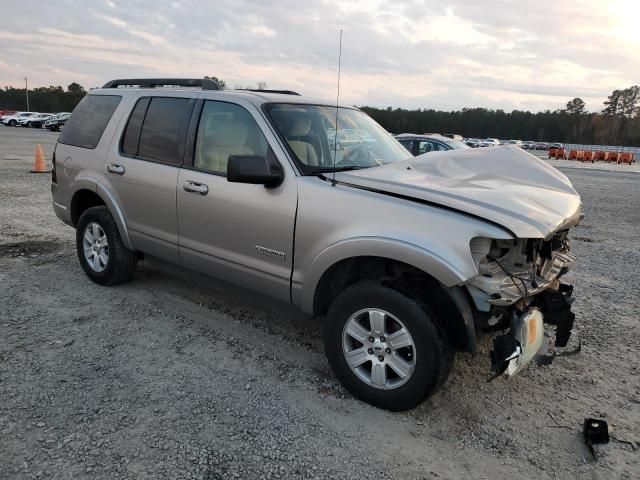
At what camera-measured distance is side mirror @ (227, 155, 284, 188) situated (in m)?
3.22

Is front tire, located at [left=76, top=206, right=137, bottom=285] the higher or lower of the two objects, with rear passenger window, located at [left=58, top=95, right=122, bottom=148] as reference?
lower

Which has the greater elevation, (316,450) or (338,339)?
(338,339)

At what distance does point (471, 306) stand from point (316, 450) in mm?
1193

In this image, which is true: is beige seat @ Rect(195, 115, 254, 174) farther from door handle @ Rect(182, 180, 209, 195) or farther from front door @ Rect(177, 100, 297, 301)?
door handle @ Rect(182, 180, 209, 195)

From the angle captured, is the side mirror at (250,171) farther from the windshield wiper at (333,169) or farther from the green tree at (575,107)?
the green tree at (575,107)

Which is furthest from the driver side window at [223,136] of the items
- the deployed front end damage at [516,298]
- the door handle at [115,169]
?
the deployed front end damage at [516,298]

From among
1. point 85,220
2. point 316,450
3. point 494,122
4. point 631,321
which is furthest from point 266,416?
point 494,122

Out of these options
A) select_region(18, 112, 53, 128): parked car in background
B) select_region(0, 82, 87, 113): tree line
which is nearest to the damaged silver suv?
select_region(18, 112, 53, 128): parked car in background

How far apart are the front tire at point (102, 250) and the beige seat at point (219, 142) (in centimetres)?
141

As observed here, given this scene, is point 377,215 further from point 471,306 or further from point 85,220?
point 85,220

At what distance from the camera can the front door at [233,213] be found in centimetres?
350

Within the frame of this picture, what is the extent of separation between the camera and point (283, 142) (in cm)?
358

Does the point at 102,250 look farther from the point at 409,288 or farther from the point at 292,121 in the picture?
the point at 409,288

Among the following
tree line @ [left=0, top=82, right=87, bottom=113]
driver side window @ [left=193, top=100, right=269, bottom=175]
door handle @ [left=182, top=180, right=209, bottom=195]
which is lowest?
A: door handle @ [left=182, top=180, right=209, bottom=195]
